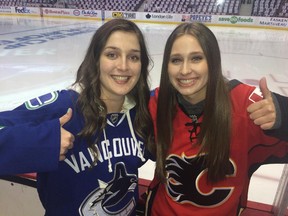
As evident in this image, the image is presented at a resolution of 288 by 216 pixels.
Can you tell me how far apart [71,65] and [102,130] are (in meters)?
3.36

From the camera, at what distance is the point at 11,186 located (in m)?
1.33

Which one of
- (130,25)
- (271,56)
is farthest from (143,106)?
(271,56)

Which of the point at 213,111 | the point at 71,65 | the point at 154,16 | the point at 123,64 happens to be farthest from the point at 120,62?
the point at 154,16

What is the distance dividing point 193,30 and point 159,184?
0.59 meters

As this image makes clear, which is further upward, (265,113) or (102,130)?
(265,113)

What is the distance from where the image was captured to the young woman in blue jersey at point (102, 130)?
0.91m

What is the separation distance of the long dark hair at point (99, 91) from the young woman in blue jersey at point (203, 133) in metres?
0.06

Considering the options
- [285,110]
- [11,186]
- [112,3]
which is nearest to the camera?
[285,110]

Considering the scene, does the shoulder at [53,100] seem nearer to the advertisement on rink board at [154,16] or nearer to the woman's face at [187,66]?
the woman's face at [187,66]

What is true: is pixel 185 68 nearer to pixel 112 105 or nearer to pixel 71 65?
pixel 112 105

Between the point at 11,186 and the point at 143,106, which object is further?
the point at 11,186

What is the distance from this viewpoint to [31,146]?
72 cm

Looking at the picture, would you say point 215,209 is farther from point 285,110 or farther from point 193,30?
point 193,30

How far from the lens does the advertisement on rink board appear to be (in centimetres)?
884
